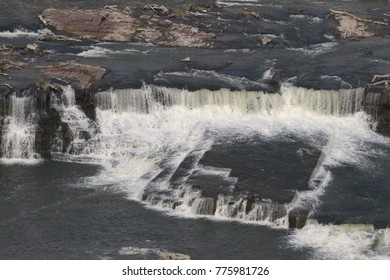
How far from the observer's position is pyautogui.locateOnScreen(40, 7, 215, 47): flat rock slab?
6650 centimetres

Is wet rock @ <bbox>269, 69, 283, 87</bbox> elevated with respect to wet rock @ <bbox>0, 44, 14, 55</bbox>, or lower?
lower

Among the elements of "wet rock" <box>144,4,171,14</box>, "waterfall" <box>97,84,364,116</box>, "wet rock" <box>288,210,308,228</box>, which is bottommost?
"wet rock" <box>288,210,308,228</box>

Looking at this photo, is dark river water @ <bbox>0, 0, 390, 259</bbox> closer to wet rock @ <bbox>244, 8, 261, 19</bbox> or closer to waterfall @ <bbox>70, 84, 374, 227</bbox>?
waterfall @ <bbox>70, 84, 374, 227</bbox>

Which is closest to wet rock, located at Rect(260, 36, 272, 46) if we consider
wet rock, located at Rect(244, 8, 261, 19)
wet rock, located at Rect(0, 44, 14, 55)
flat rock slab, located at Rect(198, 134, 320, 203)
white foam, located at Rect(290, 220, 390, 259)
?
wet rock, located at Rect(244, 8, 261, 19)

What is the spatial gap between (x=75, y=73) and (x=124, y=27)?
1252cm

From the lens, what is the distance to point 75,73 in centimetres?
5631

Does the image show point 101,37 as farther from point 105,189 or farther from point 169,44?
point 105,189

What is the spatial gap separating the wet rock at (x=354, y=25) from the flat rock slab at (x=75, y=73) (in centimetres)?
2316

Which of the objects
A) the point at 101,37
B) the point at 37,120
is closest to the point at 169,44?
the point at 101,37

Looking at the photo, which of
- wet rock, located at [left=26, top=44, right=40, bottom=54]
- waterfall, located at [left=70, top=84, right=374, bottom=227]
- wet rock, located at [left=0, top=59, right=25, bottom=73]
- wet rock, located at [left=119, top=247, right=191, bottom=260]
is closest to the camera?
wet rock, located at [left=119, top=247, right=191, bottom=260]

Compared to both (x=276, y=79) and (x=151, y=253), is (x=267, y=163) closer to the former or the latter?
(x=276, y=79)

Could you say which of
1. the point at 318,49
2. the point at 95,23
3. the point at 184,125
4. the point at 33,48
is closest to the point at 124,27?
the point at 95,23

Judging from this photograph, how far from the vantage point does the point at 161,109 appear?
55.0 m

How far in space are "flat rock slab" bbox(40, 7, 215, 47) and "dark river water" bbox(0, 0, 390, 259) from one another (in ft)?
4.46
